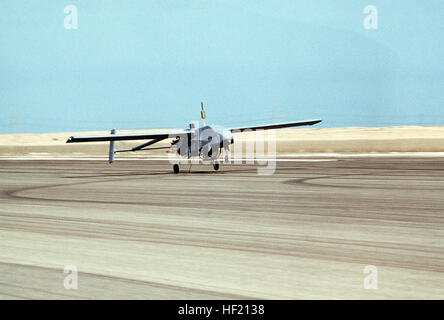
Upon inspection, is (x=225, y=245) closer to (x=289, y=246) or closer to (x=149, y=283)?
(x=289, y=246)

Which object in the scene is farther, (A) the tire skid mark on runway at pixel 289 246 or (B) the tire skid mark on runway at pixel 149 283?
(A) the tire skid mark on runway at pixel 289 246

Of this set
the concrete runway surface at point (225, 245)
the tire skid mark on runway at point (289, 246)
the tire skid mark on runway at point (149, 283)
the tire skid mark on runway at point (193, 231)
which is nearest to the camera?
the tire skid mark on runway at point (149, 283)

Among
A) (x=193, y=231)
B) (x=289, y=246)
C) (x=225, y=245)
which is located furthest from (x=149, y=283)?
(x=193, y=231)

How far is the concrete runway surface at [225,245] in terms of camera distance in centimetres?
620

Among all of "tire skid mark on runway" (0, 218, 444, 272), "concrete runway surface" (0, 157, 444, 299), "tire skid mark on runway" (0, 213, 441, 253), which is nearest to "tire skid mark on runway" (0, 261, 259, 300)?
"concrete runway surface" (0, 157, 444, 299)

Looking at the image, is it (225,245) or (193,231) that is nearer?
(225,245)

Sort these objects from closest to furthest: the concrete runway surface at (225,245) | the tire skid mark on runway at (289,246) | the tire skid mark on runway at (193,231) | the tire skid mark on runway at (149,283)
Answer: the tire skid mark on runway at (149,283)
the concrete runway surface at (225,245)
the tire skid mark on runway at (289,246)
the tire skid mark on runway at (193,231)

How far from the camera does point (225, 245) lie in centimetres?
871

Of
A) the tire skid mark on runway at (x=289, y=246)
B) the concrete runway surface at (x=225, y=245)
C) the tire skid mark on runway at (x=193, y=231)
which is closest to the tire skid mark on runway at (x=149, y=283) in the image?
the concrete runway surface at (x=225, y=245)

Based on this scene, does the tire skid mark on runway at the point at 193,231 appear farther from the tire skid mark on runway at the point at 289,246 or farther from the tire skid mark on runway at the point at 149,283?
the tire skid mark on runway at the point at 149,283
